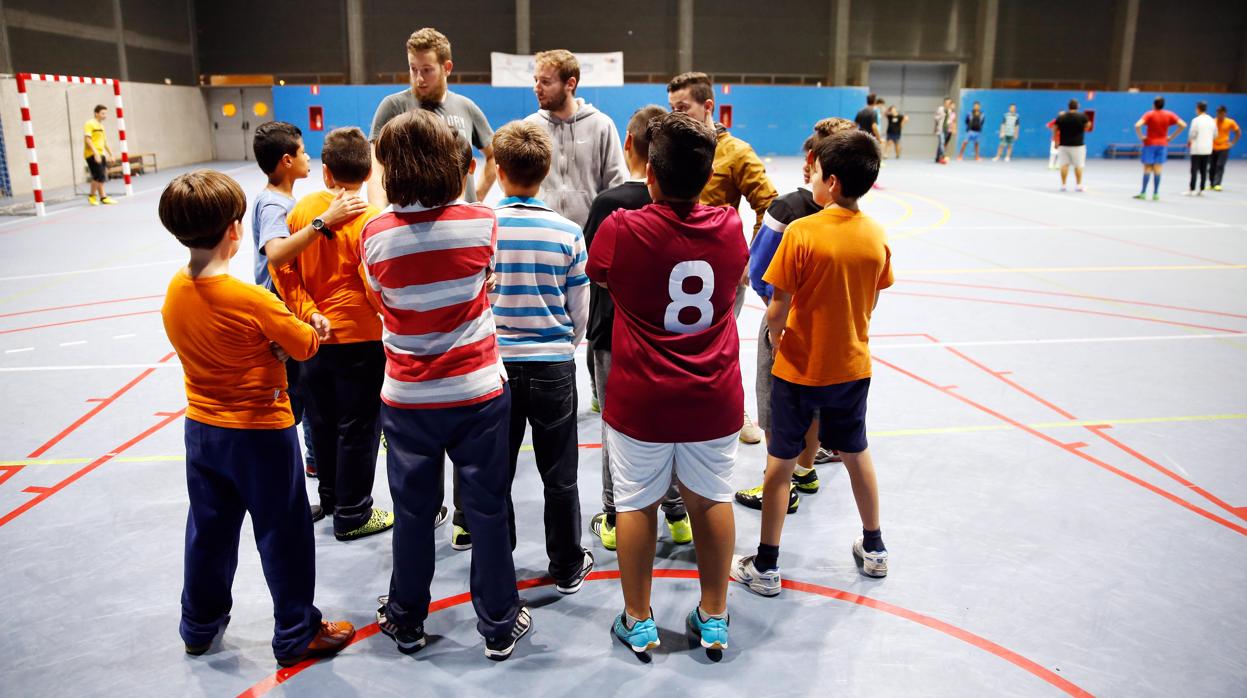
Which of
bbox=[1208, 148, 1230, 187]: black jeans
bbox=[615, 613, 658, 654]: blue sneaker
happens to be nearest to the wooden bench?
bbox=[1208, 148, 1230, 187]: black jeans

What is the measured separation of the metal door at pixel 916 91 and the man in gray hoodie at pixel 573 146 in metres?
27.2

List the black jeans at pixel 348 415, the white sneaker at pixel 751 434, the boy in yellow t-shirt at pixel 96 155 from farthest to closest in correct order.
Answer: the boy in yellow t-shirt at pixel 96 155 < the white sneaker at pixel 751 434 < the black jeans at pixel 348 415

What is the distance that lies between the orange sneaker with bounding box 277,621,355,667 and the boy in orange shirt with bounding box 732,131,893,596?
1.63 metres

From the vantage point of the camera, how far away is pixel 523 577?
3.58 meters

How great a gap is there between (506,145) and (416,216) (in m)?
0.53

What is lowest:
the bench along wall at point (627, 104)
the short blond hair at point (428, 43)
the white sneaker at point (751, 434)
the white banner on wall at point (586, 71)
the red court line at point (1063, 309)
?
the white sneaker at point (751, 434)

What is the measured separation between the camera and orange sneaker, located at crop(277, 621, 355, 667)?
117 inches

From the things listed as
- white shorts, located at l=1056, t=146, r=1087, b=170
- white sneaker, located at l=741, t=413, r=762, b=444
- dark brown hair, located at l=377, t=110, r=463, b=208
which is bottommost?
white sneaker, located at l=741, t=413, r=762, b=444

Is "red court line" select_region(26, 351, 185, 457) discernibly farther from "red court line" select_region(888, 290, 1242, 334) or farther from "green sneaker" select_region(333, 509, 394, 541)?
"red court line" select_region(888, 290, 1242, 334)

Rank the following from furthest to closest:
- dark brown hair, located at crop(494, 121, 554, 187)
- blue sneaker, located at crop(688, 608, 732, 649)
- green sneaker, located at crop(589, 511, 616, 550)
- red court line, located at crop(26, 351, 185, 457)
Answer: red court line, located at crop(26, 351, 185, 457)
green sneaker, located at crop(589, 511, 616, 550)
dark brown hair, located at crop(494, 121, 554, 187)
blue sneaker, located at crop(688, 608, 732, 649)

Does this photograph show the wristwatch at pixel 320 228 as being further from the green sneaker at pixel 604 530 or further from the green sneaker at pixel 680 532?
the green sneaker at pixel 680 532

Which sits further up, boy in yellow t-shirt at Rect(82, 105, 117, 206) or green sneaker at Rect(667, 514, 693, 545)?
boy in yellow t-shirt at Rect(82, 105, 117, 206)

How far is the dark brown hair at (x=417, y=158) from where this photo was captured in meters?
2.69

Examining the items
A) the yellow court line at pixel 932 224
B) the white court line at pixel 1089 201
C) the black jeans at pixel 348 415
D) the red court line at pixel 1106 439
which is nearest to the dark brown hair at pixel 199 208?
the black jeans at pixel 348 415
